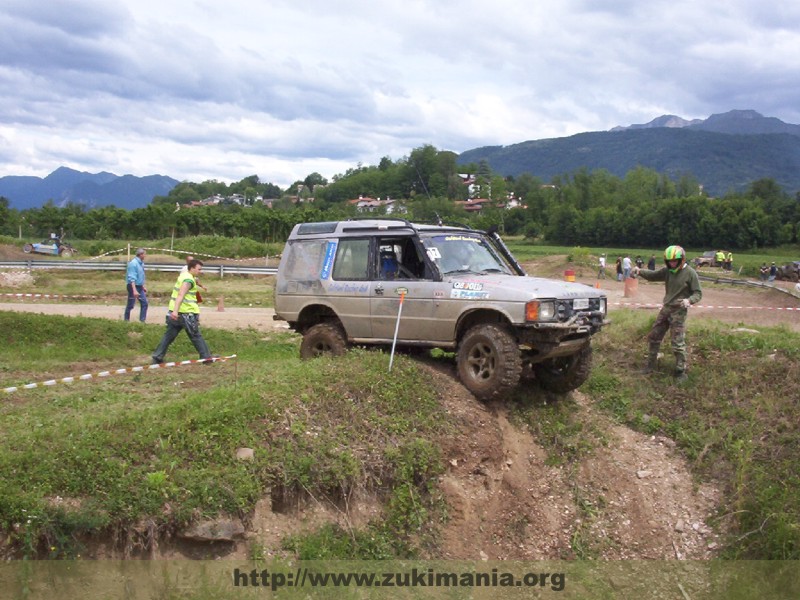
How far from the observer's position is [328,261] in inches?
422

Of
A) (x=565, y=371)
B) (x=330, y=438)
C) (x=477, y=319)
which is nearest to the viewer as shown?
(x=330, y=438)

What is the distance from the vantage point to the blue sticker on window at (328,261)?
10.7m

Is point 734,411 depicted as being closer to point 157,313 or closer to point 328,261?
point 328,261

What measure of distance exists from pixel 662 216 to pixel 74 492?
→ 272 feet

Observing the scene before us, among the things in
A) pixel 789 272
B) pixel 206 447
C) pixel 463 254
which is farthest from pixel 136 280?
pixel 789 272

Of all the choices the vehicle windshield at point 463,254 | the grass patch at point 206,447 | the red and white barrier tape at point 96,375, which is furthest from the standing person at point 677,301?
the red and white barrier tape at point 96,375

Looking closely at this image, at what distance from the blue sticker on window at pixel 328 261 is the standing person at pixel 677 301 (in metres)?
4.62

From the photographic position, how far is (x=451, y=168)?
12381 cm

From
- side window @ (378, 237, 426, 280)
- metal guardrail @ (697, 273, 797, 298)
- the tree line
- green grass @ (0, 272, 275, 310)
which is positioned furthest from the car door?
the tree line

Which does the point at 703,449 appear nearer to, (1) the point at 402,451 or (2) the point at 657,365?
(2) the point at 657,365

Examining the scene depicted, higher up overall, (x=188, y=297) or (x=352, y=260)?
(x=352, y=260)

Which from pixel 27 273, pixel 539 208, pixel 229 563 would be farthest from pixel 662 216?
pixel 229 563

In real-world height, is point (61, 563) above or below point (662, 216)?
below

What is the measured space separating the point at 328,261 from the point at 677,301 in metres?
5.09
